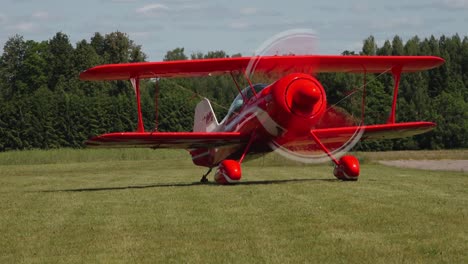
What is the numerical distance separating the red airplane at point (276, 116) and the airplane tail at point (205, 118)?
4.61 feet

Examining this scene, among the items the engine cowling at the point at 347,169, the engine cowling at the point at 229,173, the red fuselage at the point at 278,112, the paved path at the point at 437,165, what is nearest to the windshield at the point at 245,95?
the red fuselage at the point at 278,112

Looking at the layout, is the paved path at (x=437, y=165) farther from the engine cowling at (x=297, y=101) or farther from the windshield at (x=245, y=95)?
the engine cowling at (x=297, y=101)

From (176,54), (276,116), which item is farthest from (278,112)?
(176,54)

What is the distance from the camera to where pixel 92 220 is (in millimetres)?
9812

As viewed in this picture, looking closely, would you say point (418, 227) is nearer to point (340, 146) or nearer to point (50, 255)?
point (50, 255)

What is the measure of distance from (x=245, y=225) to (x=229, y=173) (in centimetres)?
634

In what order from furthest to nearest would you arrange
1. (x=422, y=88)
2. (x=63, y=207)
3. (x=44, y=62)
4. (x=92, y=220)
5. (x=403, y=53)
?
1. (x=44, y=62)
2. (x=403, y=53)
3. (x=422, y=88)
4. (x=63, y=207)
5. (x=92, y=220)

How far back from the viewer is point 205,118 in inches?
781

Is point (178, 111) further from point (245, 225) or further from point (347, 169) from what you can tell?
point (245, 225)

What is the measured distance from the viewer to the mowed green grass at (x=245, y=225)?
7180mm

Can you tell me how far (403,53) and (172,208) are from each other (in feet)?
231

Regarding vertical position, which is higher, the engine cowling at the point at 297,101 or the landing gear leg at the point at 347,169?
the engine cowling at the point at 297,101

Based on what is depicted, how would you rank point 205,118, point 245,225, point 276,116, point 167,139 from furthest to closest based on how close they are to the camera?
point 205,118, point 167,139, point 276,116, point 245,225

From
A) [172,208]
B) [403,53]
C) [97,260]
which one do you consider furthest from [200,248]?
[403,53]
